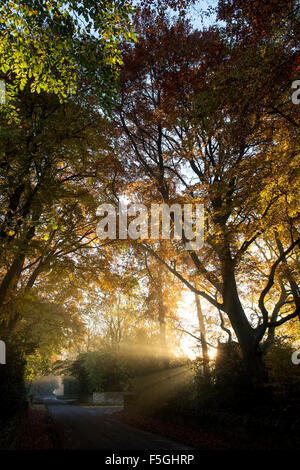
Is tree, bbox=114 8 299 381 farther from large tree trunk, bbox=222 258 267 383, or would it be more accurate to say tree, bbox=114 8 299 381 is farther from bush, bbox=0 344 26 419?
bush, bbox=0 344 26 419

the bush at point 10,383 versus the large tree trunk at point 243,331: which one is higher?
the large tree trunk at point 243,331

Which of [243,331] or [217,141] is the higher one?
[217,141]

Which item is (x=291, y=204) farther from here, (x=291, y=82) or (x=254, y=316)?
(x=254, y=316)

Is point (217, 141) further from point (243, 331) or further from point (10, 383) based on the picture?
point (10, 383)

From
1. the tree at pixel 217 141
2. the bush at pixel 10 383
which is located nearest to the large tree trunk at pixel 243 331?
the tree at pixel 217 141

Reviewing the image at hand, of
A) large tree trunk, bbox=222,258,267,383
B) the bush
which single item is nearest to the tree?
large tree trunk, bbox=222,258,267,383

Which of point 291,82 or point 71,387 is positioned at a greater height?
point 291,82

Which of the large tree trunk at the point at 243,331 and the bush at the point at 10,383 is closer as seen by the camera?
the large tree trunk at the point at 243,331

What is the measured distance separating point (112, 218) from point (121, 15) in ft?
25.6

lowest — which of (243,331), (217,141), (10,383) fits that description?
(10,383)

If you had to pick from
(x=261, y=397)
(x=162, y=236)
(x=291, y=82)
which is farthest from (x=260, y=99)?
(x=261, y=397)

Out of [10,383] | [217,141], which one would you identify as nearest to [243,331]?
[217,141]

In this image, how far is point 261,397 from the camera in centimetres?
862

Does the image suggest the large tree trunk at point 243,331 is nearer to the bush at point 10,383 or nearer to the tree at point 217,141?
the tree at point 217,141
